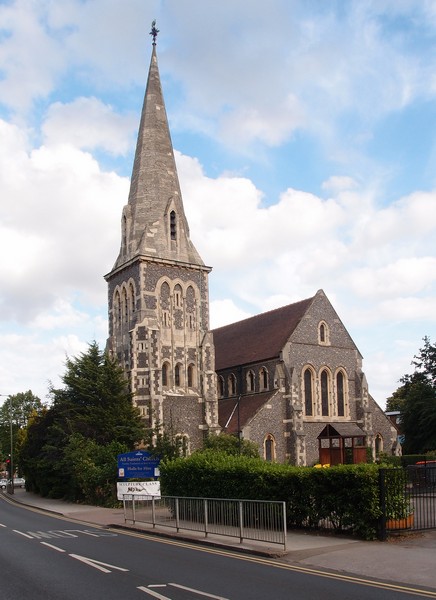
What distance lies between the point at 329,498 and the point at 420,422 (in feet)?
117

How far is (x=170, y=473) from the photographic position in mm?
22219

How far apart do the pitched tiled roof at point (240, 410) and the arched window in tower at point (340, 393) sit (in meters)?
5.15

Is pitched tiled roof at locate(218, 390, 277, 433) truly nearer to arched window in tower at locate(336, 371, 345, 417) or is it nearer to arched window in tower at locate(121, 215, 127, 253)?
arched window in tower at locate(336, 371, 345, 417)

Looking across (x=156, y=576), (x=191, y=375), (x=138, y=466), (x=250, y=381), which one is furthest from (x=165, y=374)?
(x=156, y=576)

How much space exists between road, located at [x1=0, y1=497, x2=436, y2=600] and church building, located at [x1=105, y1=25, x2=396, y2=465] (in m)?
22.5

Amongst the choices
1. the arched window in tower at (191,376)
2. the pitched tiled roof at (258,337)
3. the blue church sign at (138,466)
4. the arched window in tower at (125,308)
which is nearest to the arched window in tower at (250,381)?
the pitched tiled roof at (258,337)

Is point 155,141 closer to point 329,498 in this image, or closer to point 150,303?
point 150,303

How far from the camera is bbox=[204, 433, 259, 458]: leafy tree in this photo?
114 feet

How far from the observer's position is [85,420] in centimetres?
3553

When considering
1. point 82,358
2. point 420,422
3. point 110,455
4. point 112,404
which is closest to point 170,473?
point 110,455

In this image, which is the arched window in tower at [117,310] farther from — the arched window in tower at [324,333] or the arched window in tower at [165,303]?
the arched window in tower at [324,333]

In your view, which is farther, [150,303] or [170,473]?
[150,303]

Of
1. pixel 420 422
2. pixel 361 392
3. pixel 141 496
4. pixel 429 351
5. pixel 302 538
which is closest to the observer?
pixel 302 538

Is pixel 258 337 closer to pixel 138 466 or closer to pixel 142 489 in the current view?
pixel 138 466
